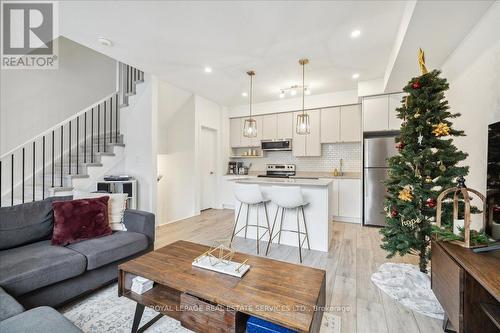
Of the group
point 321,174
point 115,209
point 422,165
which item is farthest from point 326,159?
point 115,209

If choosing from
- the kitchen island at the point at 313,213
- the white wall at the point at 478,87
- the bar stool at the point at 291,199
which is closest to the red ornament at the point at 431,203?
the white wall at the point at 478,87

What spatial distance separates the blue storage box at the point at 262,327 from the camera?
112 centimetres

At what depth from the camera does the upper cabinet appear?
163 inches

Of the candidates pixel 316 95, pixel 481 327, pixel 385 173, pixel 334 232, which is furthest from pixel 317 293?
pixel 316 95

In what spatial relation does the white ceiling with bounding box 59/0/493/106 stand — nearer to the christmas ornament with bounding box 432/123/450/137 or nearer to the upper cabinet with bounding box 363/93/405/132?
the upper cabinet with bounding box 363/93/405/132

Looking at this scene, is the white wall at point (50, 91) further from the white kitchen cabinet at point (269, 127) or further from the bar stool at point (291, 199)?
the bar stool at point (291, 199)

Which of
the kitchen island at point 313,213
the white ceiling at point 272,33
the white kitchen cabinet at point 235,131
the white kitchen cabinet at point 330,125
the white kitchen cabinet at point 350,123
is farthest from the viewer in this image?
the white kitchen cabinet at point 235,131

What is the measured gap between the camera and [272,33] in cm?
271

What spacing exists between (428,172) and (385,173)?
6.84ft

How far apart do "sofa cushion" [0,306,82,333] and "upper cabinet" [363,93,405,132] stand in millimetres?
4802

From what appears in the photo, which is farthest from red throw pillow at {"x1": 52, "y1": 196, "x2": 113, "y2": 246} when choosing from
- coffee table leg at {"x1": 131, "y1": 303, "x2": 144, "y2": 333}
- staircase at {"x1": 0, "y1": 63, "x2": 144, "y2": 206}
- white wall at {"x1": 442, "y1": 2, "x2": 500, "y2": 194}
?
white wall at {"x1": 442, "y1": 2, "x2": 500, "y2": 194}

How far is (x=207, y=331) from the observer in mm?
1197

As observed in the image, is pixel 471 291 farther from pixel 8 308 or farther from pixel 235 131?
pixel 235 131

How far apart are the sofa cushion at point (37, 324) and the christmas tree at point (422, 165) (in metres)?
2.60
